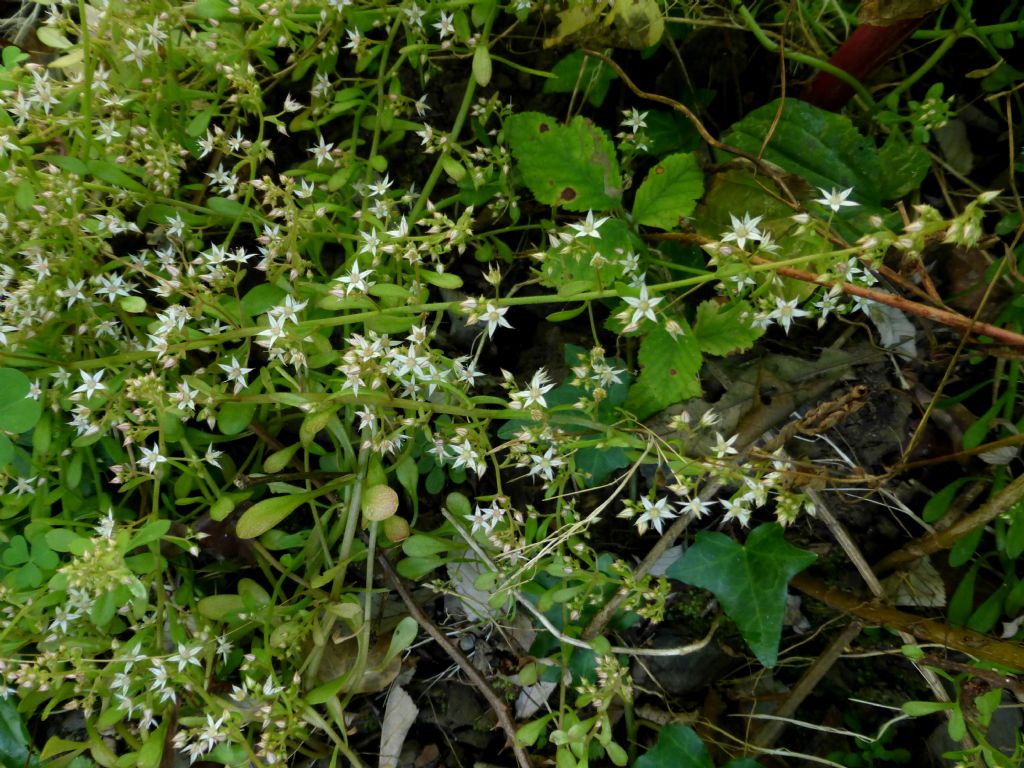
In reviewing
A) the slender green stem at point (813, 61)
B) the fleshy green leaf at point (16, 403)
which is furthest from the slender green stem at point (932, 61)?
the fleshy green leaf at point (16, 403)

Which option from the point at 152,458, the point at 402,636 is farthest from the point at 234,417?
the point at 402,636

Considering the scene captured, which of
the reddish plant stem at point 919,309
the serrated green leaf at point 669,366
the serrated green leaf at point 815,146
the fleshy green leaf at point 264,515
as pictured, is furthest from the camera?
the serrated green leaf at point 815,146

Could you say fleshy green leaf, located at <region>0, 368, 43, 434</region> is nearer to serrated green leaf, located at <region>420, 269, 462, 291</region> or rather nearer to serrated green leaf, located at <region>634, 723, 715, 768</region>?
serrated green leaf, located at <region>420, 269, 462, 291</region>

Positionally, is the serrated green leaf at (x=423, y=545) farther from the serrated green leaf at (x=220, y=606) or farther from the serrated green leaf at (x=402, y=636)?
the serrated green leaf at (x=220, y=606)

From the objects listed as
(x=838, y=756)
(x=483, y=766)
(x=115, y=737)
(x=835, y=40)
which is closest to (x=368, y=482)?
(x=483, y=766)

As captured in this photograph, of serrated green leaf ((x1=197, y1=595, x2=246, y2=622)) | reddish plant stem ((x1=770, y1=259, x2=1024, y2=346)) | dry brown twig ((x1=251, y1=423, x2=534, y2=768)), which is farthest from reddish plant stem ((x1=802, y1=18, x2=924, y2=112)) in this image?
serrated green leaf ((x1=197, y1=595, x2=246, y2=622))

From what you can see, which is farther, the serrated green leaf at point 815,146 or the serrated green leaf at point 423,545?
the serrated green leaf at point 815,146
